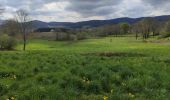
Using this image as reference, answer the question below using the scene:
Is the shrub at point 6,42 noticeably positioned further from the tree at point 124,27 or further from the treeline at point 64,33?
the tree at point 124,27

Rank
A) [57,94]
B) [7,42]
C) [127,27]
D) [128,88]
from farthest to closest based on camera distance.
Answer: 1. [127,27]
2. [7,42]
3. [128,88]
4. [57,94]

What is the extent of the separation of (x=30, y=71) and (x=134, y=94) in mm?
6489

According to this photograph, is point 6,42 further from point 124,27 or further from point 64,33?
point 124,27

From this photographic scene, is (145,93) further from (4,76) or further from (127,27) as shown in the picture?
(127,27)

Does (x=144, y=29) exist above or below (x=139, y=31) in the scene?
above

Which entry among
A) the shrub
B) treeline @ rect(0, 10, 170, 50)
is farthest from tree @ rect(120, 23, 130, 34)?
the shrub

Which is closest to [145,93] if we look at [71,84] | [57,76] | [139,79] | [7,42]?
[139,79]

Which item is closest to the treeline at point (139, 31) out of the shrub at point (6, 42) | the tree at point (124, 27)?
the tree at point (124, 27)

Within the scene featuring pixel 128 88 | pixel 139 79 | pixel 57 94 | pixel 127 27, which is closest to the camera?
pixel 57 94

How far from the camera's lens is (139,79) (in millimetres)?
11711

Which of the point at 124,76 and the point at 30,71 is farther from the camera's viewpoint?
the point at 30,71

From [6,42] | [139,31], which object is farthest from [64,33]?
[6,42]

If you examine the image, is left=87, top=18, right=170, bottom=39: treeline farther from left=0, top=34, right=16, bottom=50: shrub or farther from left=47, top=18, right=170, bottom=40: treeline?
left=0, top=34, right=16, bottom=50: shrub

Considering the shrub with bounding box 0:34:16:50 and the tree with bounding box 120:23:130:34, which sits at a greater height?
the tree with bounding box 120:23:130:34
